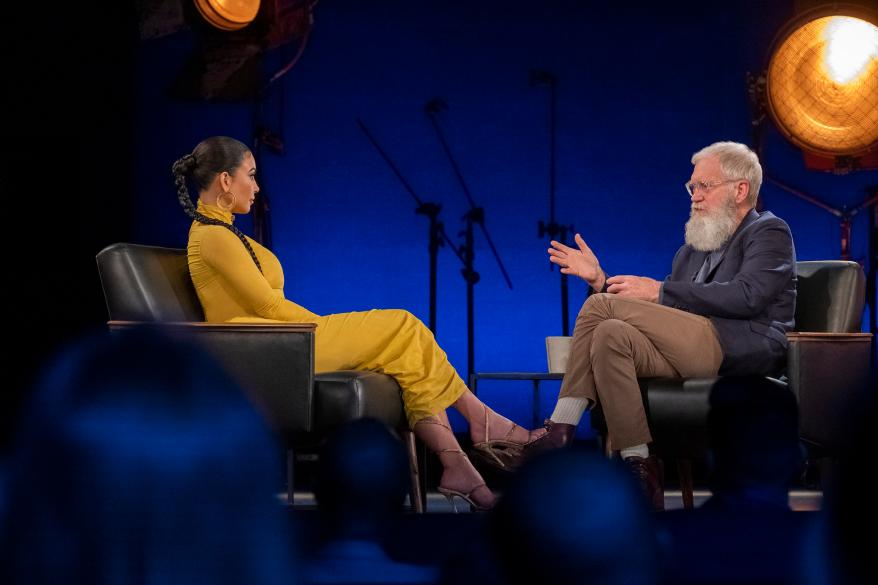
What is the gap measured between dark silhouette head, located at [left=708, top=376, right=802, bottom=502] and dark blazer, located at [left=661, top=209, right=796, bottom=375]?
212 centimetres

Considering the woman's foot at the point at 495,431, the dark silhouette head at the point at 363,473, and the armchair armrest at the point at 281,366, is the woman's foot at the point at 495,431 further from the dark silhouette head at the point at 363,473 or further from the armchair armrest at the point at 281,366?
the dark silhouette head at the point at 363,473

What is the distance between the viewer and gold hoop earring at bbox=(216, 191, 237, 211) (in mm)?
3088

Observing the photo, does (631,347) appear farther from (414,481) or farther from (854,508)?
(854,508)

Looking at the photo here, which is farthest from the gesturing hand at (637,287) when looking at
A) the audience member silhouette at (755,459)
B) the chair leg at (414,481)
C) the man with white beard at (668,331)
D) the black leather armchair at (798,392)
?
the audience member silhouette at (755,459)

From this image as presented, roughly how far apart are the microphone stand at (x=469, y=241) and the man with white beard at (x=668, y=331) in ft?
7.99

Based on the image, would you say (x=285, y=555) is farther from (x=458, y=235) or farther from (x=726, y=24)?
(x=726, y=24)

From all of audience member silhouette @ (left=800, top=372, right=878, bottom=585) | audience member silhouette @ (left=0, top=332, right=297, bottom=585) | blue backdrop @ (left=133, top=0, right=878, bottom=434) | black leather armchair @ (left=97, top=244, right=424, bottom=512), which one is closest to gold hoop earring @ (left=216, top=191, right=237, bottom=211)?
black leather armchair @ (left=97, top=244, right=424, bottom=512)

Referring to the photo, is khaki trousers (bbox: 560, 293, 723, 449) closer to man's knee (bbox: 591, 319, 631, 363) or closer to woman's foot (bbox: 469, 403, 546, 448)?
man's knee (bbox: 591, 319, 631, 363)

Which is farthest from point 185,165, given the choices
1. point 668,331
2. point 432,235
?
point 432,235

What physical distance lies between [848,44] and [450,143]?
2.35 meters

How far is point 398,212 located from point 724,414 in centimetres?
478

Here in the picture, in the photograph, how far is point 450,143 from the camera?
17.8ft

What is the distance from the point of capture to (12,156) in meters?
3.83

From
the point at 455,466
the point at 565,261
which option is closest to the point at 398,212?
the point at 565,261
